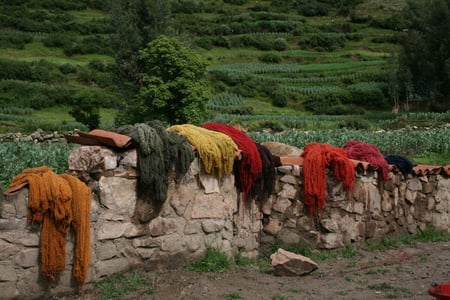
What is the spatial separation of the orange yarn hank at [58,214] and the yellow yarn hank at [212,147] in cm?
164

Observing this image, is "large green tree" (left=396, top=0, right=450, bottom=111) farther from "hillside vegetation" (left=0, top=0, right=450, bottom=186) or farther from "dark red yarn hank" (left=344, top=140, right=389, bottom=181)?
"dark red yarn hank" (left=344, top=140, right=389, bottom=181)

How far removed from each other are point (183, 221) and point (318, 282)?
172cm

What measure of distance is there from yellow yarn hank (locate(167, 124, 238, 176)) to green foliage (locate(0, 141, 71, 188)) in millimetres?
4784

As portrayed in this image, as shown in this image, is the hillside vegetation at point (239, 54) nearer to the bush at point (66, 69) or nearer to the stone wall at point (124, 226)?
the bush at point (66, 69)

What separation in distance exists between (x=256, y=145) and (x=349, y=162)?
1587 millimetres

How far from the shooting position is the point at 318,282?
22.3 feet

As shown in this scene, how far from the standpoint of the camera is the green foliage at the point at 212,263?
22.5 feet

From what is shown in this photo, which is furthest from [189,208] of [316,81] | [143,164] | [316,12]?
[316,12]

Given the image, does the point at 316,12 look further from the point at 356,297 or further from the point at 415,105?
the point at 356,297

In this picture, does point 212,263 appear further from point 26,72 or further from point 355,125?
point 26,72

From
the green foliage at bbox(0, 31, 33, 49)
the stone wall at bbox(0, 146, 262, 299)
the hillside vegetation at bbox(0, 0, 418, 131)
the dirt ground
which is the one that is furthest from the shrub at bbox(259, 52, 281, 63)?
the stone wall at bbox(0, 146, 262, 299)

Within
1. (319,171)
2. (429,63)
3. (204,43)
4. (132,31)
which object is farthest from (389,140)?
(204,43)

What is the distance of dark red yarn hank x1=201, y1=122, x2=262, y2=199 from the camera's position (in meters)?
7.76

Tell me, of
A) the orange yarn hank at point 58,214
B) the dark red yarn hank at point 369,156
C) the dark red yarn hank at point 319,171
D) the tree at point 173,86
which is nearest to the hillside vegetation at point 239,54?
the tree at point 173,86
